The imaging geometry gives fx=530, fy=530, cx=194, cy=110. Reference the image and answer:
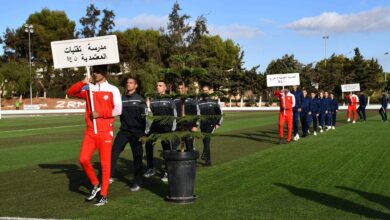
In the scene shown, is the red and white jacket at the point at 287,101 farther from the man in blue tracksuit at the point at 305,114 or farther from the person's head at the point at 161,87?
the person's head at the point at 161,87

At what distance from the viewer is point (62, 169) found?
11969mm

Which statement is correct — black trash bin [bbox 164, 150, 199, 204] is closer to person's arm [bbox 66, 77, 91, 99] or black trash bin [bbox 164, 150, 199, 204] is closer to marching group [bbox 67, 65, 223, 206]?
marching group [bbox 67, 65, 223, 206]

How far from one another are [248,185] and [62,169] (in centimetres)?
476

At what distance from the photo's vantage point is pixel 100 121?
303 inches

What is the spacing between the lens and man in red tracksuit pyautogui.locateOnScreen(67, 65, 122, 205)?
7684 millimetres

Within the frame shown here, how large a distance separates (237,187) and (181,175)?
1.60m

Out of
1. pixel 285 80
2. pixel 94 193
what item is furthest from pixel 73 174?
pixel 285 80

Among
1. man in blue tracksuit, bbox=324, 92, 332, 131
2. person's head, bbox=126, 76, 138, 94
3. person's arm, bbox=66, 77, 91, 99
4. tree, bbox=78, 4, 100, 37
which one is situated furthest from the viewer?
tree, bbox=78, 4, 100, 37

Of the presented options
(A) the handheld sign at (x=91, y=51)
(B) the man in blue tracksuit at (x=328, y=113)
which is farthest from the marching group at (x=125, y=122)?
(B) the man in blue tracksuit at (x=328, y=113)

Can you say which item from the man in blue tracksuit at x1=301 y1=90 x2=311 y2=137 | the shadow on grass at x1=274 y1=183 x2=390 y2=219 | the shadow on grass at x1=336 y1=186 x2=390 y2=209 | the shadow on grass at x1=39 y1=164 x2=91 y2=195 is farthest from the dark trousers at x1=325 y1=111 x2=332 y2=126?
the shadow on grass at x1=336 y1=186 x2=390 y2=209

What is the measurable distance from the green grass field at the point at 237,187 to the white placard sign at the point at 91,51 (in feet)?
7.06

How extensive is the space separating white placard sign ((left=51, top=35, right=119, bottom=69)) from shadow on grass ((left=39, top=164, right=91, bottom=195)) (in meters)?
2.20

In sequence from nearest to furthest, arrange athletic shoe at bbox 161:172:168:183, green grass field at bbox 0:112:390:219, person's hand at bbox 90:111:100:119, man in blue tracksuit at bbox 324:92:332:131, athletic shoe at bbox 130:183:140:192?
green grass field at bbox 0:112:390:219
person's hand at bbox 90:111:100:119
athletic shoe at bbox 130:183:140:192
athletic shoe at bbox 161:172:168:183
man in blue tracksuit at bbox 324:92:332:131

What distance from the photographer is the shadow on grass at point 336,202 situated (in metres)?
7.01
